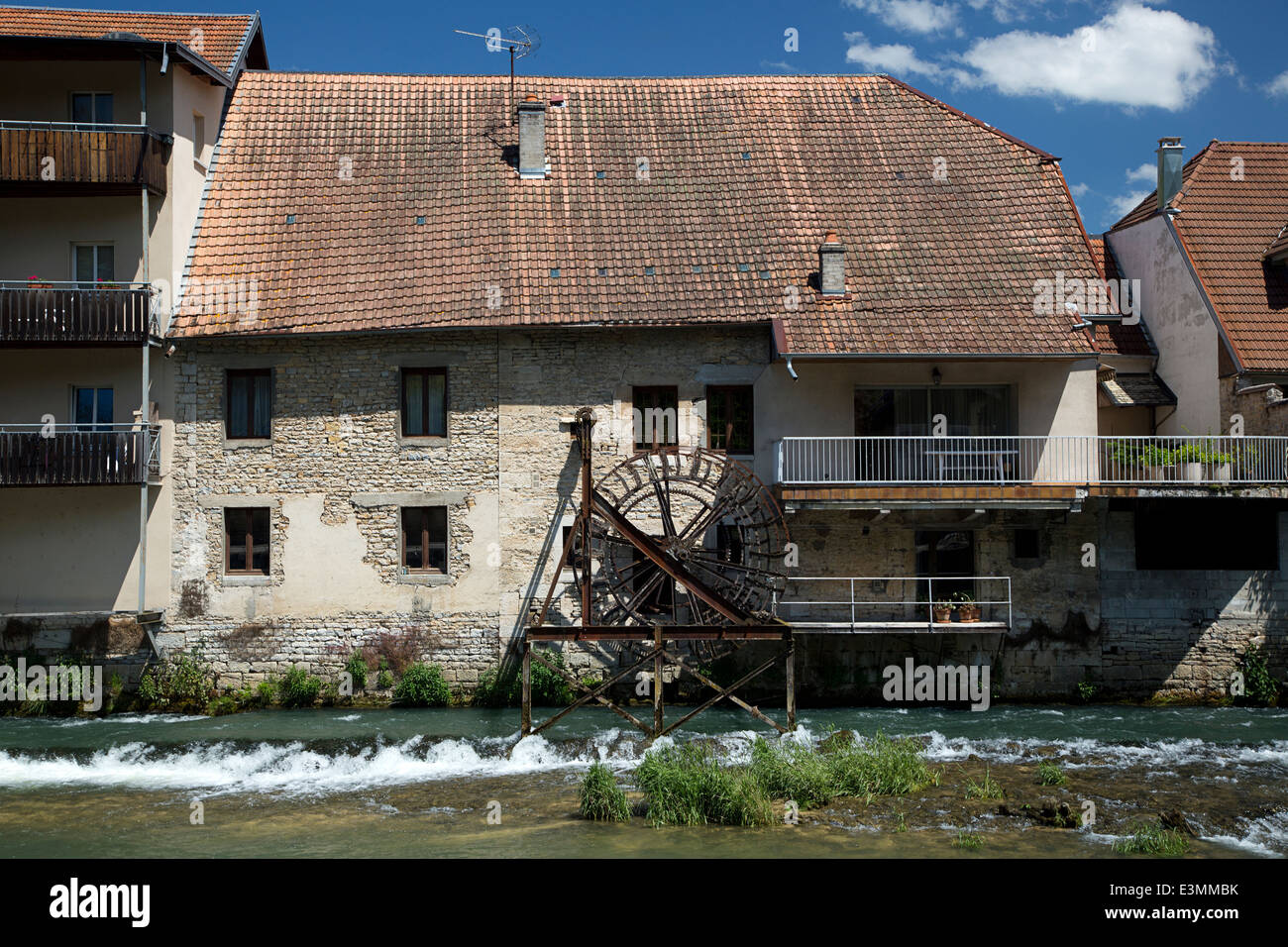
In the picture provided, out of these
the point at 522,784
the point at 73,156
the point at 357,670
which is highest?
the point at 73,156

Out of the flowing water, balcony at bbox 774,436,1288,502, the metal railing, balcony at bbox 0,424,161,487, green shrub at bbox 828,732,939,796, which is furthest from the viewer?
the metal railing

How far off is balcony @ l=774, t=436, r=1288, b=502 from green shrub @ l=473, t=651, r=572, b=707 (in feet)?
16.2

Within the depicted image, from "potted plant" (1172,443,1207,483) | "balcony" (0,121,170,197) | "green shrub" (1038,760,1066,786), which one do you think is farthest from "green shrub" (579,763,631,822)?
"balcony" (0,121,170,197)

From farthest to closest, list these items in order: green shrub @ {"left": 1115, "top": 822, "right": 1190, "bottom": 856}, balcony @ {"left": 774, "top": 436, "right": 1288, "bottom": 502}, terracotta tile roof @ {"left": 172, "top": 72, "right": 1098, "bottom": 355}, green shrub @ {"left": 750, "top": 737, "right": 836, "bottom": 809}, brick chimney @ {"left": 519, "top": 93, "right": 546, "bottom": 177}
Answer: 1. brick chimney @ {"left": 519, "top": 93, "right": 546, "bottom": 177}
2. terracotta tile roof @ {"left": 172, "top": 72, "right": 1098, "bottom": 355}
3. balcony @ {"left": 774, "top": 436, "right": 1288, "bottom": 502}
4. green shrub @ {"left": 750, "top": 737, "right": 836, "bottom": 809}
5. green shrub @ {"left": 1115, "top": 822, "right": 1190, "bottom": 856}

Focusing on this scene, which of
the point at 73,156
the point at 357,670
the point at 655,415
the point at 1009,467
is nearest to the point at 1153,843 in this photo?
the point at 1009,467

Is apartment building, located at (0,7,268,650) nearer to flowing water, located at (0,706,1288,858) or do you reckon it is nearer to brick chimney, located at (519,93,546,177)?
flowing water, located at (0,706,1288,858)

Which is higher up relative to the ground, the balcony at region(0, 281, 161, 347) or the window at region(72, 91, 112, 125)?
the window at region(72, 91, 112, 125)

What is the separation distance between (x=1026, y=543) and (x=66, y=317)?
17.0 m

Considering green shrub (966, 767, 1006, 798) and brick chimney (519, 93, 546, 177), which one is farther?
brick chimney (519, 93, 546, 177)

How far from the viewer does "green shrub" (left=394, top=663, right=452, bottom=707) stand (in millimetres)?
20344

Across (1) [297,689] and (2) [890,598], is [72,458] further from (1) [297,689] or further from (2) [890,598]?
(2) [890,598]

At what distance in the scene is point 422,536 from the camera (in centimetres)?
2105

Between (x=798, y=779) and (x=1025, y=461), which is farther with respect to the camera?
(x=1025, y=461)
